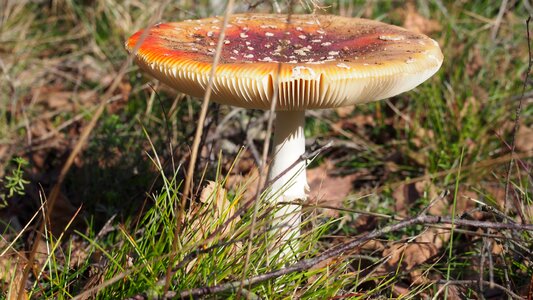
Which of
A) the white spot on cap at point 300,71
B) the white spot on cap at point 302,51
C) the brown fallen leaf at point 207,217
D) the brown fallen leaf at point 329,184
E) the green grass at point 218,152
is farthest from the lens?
the brown fallen leaf at point 329,184

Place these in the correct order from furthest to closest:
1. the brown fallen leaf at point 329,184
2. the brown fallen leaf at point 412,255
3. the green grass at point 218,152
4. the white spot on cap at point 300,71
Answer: the brown fallen leaf at point 329,184 < the brown fallen leaf at point 412,255 < the green grass at point 218,152 < the white spot on cap at point 300,71

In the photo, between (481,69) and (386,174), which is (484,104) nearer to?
(481,69)

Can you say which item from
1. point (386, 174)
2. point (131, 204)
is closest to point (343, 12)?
point (386, 174)

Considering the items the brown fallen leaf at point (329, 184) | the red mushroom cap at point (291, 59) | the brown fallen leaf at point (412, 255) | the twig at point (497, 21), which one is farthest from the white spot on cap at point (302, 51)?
the twig at point (497, 21)

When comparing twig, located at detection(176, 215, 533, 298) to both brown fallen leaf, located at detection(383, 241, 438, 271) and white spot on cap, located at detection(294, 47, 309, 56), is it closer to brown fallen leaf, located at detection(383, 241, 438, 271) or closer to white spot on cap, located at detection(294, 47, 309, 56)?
brown fallen leaf, located at detection(383, 241, 438, 271)

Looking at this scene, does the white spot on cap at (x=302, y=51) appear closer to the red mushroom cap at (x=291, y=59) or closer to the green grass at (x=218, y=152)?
the red mushroom cap at (x=291, y=59)

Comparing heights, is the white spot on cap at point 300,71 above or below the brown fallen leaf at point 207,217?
above

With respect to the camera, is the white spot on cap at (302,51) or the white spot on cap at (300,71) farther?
the white spot on cap at (302,51)

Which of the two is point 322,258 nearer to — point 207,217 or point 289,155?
point 207,217
